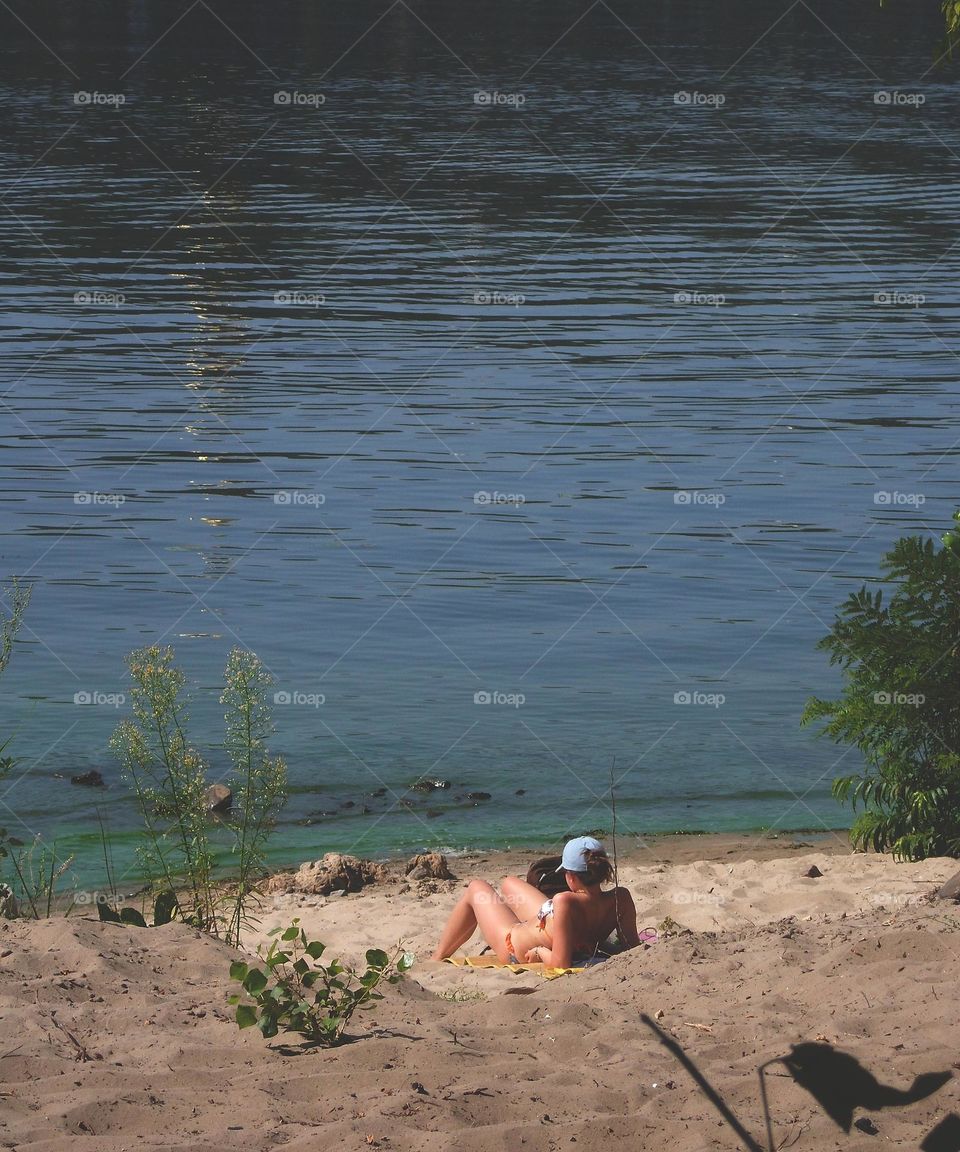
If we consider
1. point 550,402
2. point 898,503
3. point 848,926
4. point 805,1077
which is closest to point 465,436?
point 550,402

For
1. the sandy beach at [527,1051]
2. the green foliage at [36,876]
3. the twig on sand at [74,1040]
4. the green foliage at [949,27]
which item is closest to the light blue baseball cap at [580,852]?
the sandy beach at [527,1051]

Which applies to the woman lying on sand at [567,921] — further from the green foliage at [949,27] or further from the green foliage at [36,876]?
the green foliage at [949,27]

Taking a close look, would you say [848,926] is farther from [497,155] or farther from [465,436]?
[497,155]

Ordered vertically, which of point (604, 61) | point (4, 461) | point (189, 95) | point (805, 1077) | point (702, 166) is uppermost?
point (604, 61)

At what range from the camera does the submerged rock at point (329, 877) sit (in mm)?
10539

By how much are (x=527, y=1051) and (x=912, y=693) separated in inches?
156

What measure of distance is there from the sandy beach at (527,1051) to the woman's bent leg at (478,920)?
1.70ft

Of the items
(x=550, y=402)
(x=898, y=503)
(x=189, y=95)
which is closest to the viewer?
(x=898, y=503)

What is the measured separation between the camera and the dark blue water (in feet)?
43.2

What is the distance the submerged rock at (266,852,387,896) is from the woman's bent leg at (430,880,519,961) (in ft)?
3.67

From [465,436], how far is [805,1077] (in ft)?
50.1

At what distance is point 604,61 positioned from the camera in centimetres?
5819

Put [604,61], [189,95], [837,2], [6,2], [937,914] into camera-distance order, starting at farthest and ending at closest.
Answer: [837,2] → [6,2] → [604,61] → [189,95] → [937,914]

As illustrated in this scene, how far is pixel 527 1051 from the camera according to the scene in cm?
691
